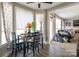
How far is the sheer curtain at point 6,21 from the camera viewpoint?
227cm

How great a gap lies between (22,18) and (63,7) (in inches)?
28.7

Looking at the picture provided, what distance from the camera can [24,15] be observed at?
240cm

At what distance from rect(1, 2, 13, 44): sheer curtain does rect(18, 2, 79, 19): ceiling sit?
0.27 m

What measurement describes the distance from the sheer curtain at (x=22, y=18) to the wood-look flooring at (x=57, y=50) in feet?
1.36

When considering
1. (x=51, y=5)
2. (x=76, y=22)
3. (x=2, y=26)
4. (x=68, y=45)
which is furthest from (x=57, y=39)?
(x=2, y=26)

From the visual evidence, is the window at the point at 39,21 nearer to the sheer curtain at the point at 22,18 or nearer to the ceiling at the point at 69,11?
the sheer curtain at the point at 22,18

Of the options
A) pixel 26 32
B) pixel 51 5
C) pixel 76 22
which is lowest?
pixel 26 32

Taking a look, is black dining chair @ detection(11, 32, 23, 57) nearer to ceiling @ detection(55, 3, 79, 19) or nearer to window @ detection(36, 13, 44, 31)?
window @ detection(36, 13, 44, 31)

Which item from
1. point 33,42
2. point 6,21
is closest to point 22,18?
point 6,21

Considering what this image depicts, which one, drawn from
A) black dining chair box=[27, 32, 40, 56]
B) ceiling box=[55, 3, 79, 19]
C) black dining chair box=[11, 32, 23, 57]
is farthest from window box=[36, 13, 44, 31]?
black dining chair box=[11, 32, 23, 57]

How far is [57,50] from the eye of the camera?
2.35 m

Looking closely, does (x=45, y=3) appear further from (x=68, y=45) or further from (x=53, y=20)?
(x=68, y=45)

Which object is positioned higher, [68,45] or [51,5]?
[51,5]

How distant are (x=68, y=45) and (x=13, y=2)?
1180mm
